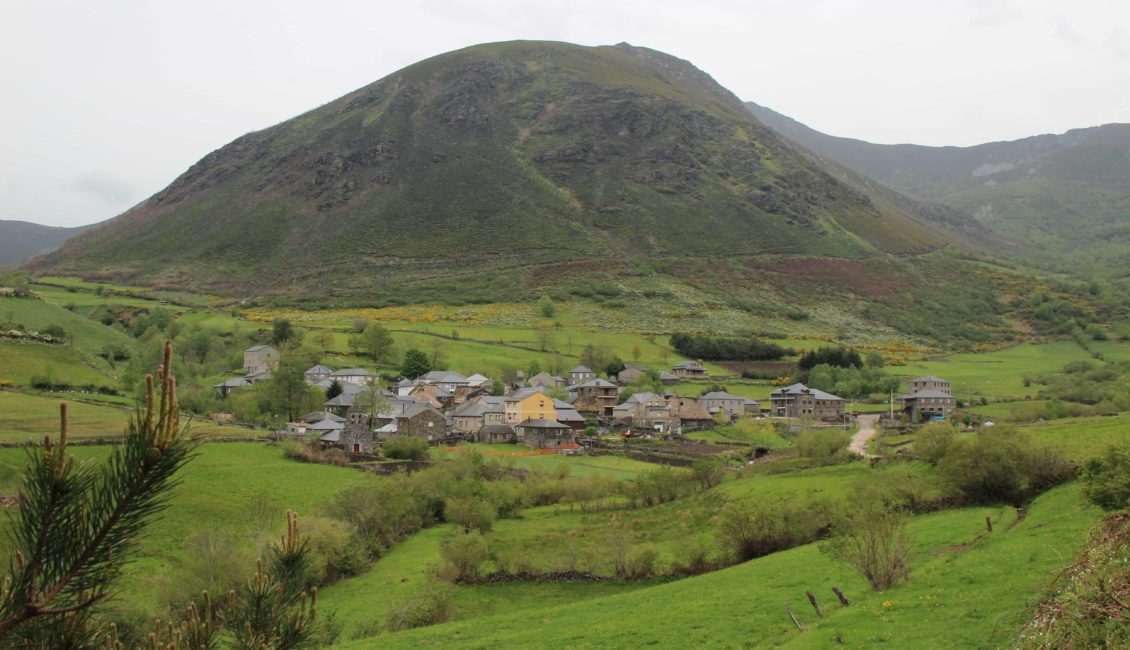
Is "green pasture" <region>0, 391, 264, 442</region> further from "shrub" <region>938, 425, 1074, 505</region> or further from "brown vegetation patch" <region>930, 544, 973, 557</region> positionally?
"shrub" <region>938, 425, 1074, 505</region>

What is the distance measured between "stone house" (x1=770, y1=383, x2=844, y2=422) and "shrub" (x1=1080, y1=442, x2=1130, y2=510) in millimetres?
64473

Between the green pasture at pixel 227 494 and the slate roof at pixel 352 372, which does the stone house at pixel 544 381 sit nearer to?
the slate roof at pixel 352 372

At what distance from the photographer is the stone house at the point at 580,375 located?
362ft

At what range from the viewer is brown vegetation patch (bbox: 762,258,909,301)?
587ft

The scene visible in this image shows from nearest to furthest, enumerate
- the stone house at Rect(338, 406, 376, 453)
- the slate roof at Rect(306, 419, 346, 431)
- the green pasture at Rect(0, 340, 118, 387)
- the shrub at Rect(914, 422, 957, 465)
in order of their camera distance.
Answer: the shrub at Rect(914, 422, 957, 465) < the green pasture at Rect(0, 340, 118, 387) < the stone house at Rect(338, 406, 376, 453) < the slate roof at Rect(306, 419, 346, 431)

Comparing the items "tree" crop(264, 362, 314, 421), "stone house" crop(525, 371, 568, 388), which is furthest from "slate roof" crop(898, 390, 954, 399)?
"tree" crop(264, 362, 314, 421)

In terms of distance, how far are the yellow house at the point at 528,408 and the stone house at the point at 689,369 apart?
3047 centimetres

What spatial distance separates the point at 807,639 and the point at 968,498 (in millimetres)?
20619

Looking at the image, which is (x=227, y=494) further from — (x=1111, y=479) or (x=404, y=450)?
(x=1111, y=479)

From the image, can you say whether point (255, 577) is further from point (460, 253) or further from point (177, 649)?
point (460, 253)

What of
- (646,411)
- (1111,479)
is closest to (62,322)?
(646,411)

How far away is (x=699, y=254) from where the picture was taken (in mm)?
192625

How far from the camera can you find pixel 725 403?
94.6 meters

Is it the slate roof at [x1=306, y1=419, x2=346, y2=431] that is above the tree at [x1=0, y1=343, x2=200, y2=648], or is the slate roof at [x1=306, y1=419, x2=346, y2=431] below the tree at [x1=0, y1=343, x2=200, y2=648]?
below
